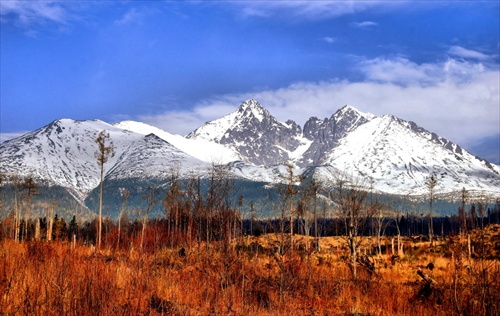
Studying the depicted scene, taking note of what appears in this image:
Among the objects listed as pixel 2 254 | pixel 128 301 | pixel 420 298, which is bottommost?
pixel 420 298

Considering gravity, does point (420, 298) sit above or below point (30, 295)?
below

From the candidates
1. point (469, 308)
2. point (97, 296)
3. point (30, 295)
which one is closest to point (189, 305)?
point (97, 296)

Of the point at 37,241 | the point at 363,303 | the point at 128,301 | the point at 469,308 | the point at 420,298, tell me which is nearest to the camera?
the point at 128,301

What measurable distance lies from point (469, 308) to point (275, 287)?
18.2ft

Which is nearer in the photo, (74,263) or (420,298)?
(74,263)

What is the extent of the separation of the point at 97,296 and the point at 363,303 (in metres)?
7.98

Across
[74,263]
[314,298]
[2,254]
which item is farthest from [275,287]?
[2,254]

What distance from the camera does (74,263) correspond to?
31.8 ft

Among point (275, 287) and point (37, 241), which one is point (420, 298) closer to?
point (275, 287)

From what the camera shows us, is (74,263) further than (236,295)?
No

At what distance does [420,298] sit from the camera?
1378cm

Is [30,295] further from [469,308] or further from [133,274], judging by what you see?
[469,308]

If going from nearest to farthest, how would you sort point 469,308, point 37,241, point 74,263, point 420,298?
point 74,263 → point 469,308 → point 37,241 → point 420,298

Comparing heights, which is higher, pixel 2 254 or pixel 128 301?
pixel 2 254
